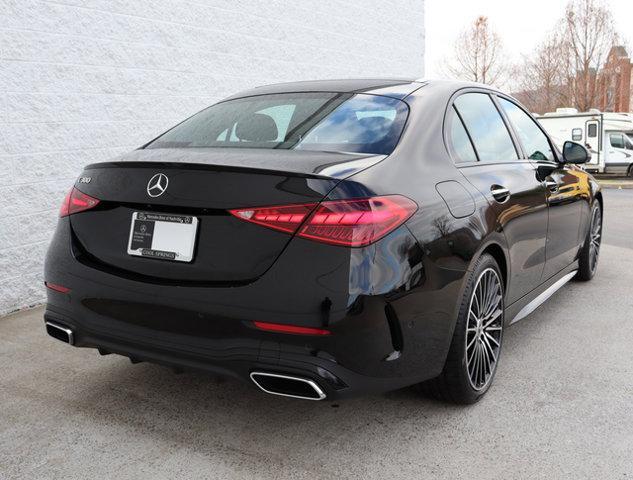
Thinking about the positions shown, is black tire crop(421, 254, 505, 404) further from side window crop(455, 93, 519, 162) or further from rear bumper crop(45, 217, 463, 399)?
side window crop(455, 93, 519, 162)

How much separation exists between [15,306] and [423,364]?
3.57m

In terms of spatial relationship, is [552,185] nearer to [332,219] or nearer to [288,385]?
[332,219]

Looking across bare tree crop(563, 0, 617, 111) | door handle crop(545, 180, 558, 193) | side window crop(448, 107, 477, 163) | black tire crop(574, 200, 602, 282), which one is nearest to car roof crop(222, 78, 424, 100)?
side window crop(448, 107, 477, 163)

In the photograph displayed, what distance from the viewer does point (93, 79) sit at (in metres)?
5.33

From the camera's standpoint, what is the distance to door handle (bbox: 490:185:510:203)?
10.7 ft

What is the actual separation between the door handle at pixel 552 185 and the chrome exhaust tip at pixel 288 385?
2.45 meters

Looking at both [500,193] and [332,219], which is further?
[500,193]

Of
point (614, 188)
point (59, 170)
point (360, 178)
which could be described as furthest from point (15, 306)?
point (614, 188)

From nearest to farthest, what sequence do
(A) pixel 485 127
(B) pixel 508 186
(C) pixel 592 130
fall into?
(B) pixel 508 186
(A) pixel 485 127
(C) pixel 592 130

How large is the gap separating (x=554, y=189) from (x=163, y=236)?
2.77 meters

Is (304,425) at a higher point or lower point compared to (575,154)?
lower

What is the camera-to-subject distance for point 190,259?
2.41 m

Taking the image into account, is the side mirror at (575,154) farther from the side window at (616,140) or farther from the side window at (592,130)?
the side window at (616,140)

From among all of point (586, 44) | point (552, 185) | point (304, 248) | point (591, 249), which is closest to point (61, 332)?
point (304, 248)
